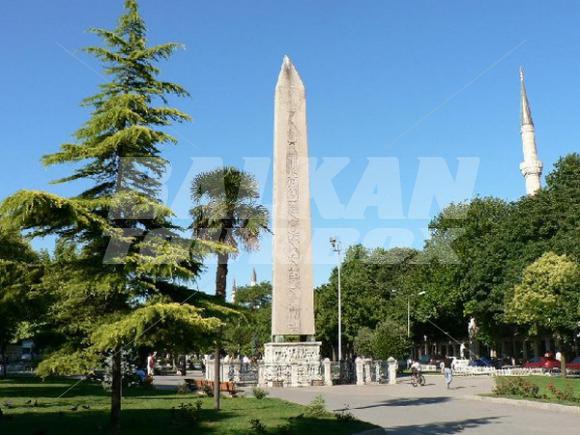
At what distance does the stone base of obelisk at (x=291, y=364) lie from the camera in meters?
28.3

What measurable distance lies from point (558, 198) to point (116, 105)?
33.7m

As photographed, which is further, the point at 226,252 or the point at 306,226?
the point at 306,226

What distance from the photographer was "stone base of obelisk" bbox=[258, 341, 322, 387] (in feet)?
92.9

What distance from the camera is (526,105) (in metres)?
61.8

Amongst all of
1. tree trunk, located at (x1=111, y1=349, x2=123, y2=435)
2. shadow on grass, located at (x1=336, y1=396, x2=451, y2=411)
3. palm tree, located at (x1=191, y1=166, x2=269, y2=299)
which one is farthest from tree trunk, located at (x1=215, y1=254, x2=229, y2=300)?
tree trunk, located at (x1=111, y1=349, x2=123, y2=435)

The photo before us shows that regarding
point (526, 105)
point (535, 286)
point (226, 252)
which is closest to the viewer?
point (226, 252)

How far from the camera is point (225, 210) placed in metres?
25.2

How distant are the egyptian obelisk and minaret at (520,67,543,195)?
3640 cm

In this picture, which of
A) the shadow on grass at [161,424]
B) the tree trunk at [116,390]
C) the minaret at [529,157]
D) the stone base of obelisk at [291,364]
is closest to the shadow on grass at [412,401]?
the shadow on grass at [161,424]

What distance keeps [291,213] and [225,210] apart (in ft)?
10.1

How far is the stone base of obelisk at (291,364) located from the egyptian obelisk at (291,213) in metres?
3.54

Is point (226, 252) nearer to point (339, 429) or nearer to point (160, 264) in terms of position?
point (160, 264)

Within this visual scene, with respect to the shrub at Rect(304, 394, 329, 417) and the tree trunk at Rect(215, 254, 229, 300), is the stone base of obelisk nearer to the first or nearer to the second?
the tree trunk at Rect(215, 254, 229, 300)

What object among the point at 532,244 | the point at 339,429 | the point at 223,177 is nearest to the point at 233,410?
the point at 339,429
